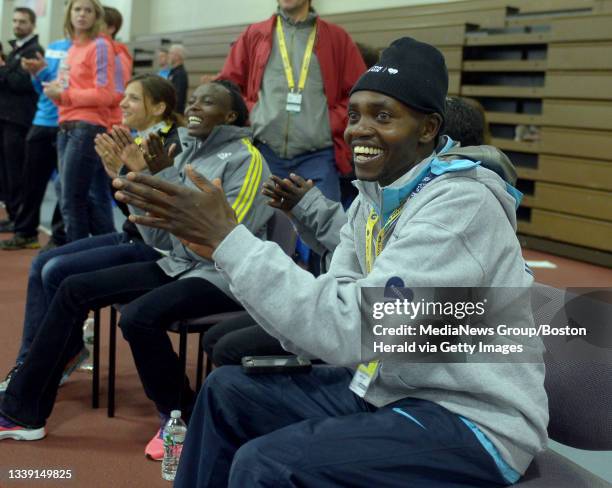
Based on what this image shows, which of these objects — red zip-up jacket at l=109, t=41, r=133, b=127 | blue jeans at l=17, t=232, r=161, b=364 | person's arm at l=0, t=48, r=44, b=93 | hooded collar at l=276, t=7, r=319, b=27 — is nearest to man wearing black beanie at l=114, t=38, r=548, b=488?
blue jeans at l=17, t=232, r=161, b=364

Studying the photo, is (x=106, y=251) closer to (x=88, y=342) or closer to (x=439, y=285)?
(x=88, y=342)

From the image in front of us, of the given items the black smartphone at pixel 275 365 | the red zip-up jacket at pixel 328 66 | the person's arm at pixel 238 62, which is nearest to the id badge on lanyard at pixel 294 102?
the red zip-up jacket at pixel 328 66

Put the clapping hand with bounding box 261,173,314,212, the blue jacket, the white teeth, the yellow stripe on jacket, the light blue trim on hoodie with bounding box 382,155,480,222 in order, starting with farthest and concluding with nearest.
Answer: the blue jacket, the yellow stripe on jacket, the clapping hand with bounding box 261,173,314,212, the white teeth, the light blue trim on hoodie with bounding box 382,155,480,222

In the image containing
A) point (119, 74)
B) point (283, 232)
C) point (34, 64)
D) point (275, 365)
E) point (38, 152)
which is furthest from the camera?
point (38, 152)

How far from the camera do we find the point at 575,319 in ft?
4.94

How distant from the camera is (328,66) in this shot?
3.54 metres

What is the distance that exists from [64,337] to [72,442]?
35cm

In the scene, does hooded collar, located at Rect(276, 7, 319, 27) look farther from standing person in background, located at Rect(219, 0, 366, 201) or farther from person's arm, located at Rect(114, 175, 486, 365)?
person's arm, located at Rect(114, 175, 486, 365)

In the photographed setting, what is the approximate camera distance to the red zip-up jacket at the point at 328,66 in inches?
139

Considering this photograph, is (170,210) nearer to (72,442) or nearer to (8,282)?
(72,442)

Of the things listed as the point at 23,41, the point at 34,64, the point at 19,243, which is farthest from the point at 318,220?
the point at 23,41

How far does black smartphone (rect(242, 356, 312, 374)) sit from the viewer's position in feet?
5.13

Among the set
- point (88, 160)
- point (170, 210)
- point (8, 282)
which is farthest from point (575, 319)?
point (8, 282)

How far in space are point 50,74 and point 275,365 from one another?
425 cm
